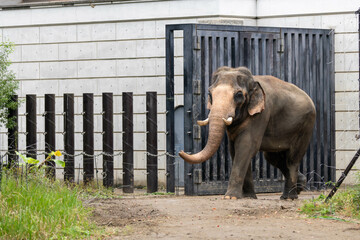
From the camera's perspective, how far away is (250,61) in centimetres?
1493

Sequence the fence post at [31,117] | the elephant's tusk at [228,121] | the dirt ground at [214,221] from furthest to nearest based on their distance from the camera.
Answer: the fence post at [31,117] < the elephant's tusk at [228,121] < the dirt ground at [214,221]

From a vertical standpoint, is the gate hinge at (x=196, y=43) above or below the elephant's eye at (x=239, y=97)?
above

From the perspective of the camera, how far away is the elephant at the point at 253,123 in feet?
38.9

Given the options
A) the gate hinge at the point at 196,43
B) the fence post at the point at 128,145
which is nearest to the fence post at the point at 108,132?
the fence post at the point at 128,145

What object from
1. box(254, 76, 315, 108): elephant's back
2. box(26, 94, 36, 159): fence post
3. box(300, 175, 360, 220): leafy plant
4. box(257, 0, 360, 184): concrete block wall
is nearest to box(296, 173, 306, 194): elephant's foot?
box(254, 76, 315, 108): elephant's back

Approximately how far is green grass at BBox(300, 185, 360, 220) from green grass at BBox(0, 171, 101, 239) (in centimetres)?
269

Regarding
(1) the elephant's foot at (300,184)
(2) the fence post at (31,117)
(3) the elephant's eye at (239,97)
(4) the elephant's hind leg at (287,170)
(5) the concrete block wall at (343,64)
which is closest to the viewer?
(3) the elephant's eye at (239,97)

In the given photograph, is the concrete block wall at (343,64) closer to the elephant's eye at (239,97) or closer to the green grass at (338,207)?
the elephant's eye at (239,97)

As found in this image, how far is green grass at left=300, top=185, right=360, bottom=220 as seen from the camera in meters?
10.0

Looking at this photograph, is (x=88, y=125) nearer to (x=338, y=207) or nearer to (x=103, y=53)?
(x=103, y=53)

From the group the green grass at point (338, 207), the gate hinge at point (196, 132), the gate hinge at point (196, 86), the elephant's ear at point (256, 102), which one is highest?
the gate hinge at point (196, 86)

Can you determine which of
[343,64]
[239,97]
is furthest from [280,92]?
[343,64]

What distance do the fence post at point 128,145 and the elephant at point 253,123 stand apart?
94.2 inches

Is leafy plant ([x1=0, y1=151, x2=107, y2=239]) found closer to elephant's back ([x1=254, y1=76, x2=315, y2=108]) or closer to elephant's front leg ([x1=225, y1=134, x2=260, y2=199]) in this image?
elephant's front leg ([x1=225, y1=134, x2=260, y2=199])
